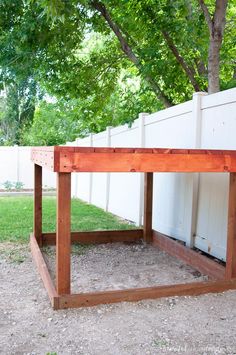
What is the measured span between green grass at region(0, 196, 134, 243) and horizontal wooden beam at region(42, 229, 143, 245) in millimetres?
733

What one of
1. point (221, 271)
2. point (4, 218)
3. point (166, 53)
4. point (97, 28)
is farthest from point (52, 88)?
point (221, 271)

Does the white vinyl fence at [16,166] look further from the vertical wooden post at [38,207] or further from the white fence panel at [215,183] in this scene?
the white fence panel at [215,183]

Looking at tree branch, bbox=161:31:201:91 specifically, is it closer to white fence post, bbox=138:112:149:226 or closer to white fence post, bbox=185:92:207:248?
white fence post, bbox=138:112:149:226

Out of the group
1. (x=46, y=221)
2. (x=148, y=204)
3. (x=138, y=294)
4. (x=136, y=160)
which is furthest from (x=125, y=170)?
(x=46, y=221)

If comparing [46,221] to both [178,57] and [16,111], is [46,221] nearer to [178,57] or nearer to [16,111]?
[178,57]

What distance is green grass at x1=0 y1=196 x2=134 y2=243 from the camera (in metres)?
5.79

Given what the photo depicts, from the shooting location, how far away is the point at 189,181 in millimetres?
4727

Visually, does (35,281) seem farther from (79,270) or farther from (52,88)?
(52,88)

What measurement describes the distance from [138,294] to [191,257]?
1.32 m

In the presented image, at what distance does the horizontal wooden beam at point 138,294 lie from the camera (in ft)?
9.61

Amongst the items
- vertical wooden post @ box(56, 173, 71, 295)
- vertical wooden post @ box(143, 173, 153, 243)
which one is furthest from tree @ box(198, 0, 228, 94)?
vertical wooden post @ box(56, 173, 71, 295)

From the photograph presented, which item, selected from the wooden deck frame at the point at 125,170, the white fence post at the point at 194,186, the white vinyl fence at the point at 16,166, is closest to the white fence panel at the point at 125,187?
the white fence post at the point at 194,186

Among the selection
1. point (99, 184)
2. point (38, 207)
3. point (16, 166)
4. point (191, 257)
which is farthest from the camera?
point (16, 166)

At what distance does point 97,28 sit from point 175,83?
6.81 feet
